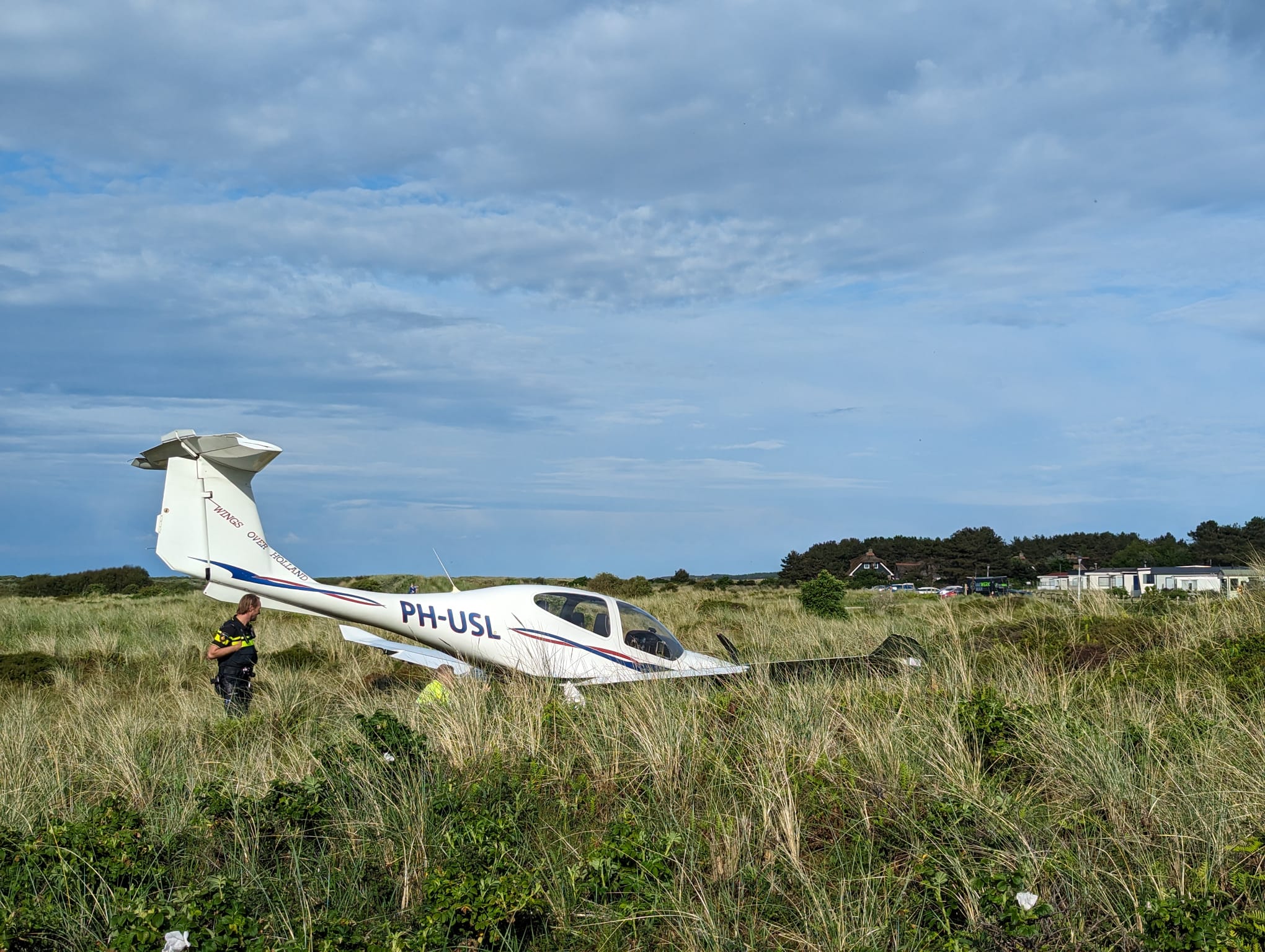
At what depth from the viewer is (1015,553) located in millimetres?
98562

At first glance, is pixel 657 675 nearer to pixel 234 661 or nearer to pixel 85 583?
pixel 234 661

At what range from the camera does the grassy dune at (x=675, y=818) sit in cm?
412

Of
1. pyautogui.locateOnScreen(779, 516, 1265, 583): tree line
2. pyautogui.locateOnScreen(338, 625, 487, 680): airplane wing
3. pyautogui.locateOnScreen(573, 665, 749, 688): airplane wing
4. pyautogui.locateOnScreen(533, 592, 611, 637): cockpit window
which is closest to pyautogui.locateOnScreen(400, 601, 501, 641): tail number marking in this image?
pyautogui.locateOnScreen(338, 625, 487, 680): airplane wing

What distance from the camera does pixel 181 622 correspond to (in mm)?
22672

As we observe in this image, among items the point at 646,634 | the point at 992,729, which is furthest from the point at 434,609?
the point at 992,729

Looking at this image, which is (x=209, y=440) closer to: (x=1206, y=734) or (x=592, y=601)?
(x=592, y=601)

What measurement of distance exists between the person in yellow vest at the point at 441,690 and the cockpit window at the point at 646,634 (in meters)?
2.51

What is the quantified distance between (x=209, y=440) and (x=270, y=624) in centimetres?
1019

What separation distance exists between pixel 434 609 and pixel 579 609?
1705 mm

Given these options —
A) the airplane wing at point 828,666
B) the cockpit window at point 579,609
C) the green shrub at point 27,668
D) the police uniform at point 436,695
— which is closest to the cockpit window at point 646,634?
the cockpit window at point 579,609

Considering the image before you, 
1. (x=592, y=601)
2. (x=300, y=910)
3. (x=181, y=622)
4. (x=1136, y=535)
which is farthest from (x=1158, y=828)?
(x=1136, y=535)

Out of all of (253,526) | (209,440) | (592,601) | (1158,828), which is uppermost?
(209,440)

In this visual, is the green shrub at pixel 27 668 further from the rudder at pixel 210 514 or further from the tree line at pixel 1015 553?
the tree line at pixel 1015 553

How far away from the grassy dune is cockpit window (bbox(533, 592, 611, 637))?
2406mm
